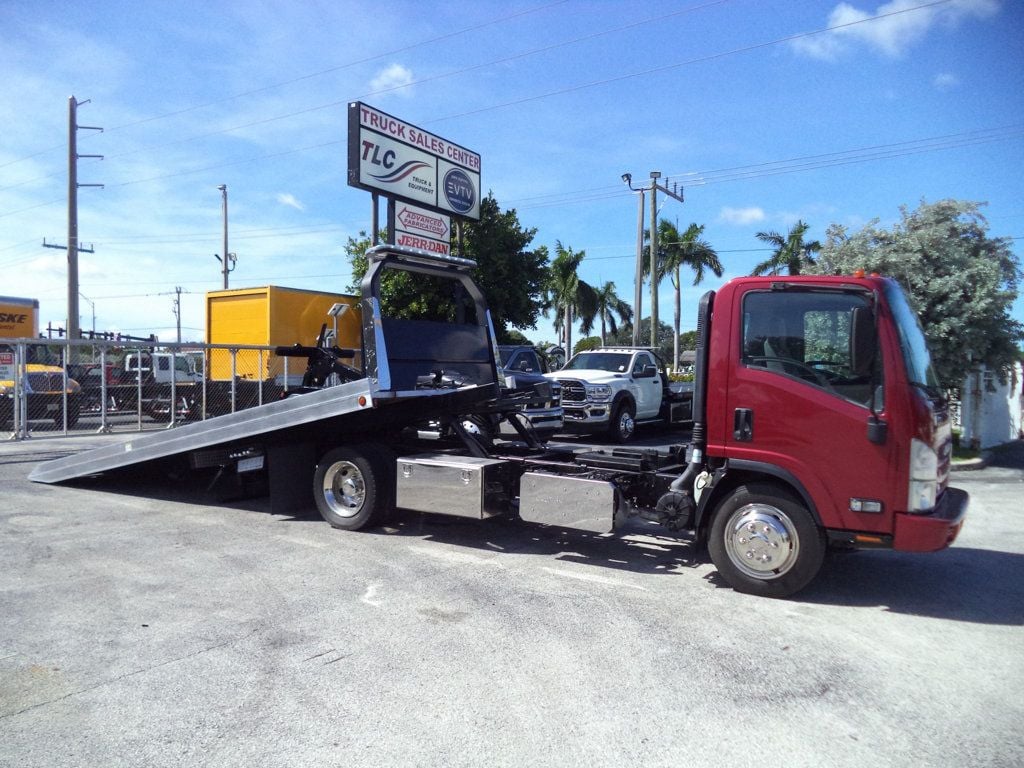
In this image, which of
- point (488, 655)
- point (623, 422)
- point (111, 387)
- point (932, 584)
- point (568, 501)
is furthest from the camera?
point (111, 387)

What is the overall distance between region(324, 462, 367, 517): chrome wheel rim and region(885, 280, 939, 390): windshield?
496cm

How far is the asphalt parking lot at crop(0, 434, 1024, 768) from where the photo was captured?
11.3 feet

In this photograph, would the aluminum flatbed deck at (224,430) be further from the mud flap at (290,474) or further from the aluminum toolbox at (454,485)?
the aluminum toolbox at (454,485)

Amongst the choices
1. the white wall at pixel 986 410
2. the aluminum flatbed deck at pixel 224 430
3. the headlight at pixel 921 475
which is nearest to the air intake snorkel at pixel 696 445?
the headlight at pixel 921 475

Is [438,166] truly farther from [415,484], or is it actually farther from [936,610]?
[936,610]

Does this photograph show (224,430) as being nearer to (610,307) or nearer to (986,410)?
(986,410)

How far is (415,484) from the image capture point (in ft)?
23.1

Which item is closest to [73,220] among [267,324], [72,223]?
[72,223]

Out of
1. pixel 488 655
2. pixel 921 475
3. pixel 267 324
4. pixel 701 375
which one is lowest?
pixel 488 655

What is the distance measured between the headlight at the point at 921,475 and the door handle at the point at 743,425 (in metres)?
1.05

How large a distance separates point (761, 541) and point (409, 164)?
1497 cm

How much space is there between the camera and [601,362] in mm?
16312

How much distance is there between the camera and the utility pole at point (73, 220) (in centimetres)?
Answer: 2883

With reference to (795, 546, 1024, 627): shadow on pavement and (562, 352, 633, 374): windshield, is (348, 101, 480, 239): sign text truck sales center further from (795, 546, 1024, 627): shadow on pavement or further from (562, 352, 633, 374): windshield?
(795, 546, 1024, 627): shadow on pavement
